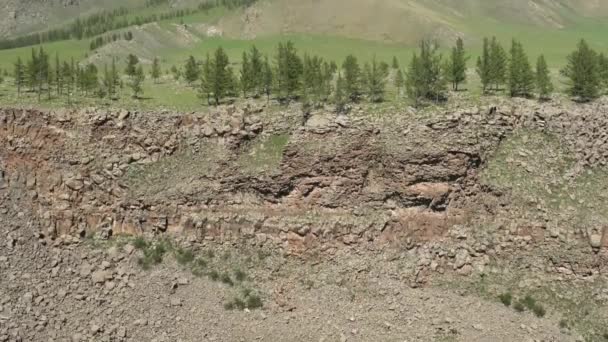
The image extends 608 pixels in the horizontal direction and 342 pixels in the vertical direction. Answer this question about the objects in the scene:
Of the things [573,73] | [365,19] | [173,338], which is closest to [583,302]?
[573,73]

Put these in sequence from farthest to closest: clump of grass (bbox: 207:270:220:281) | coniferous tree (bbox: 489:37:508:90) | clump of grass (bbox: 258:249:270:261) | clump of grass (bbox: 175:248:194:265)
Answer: coniferous tree (bbox: 489:37:508:90) < clump of grass (bbox: 258:249:270:261) < clump of grass (bbox: 175:248:194:265) < clump of grass (bbox: 207:270:220:281)

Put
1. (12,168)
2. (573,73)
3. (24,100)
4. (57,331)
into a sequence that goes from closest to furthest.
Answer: (57,331) < (12,168) < (24,100) < (573,73)

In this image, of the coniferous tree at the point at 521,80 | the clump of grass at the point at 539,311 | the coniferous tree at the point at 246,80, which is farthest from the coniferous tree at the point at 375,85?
the clump of grass at the point at 539,311

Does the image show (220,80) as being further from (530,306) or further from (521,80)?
(530,306)

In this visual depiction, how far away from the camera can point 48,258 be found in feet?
153

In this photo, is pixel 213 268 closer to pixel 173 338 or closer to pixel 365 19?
pixel 173 338

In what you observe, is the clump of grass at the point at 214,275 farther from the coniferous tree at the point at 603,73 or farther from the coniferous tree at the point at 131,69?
the coniferous tree at the point at 603,73

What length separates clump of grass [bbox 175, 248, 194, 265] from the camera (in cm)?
4838

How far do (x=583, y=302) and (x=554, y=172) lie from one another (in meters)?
11.7

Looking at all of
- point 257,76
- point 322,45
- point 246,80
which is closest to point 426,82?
point 257,76

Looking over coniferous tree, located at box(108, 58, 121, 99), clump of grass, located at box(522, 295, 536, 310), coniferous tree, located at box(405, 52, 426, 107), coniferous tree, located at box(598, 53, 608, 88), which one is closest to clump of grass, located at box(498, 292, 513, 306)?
clump of grass, located at box(522, 295, 536, 310)

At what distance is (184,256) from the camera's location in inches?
1917

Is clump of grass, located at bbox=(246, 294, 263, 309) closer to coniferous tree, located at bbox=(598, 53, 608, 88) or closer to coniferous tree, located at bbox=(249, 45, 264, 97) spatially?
coniferous tree, located at bbox=(249, 45, 264, 97)

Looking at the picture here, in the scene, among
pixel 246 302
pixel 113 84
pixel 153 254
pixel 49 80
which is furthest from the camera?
pixel 113 84
